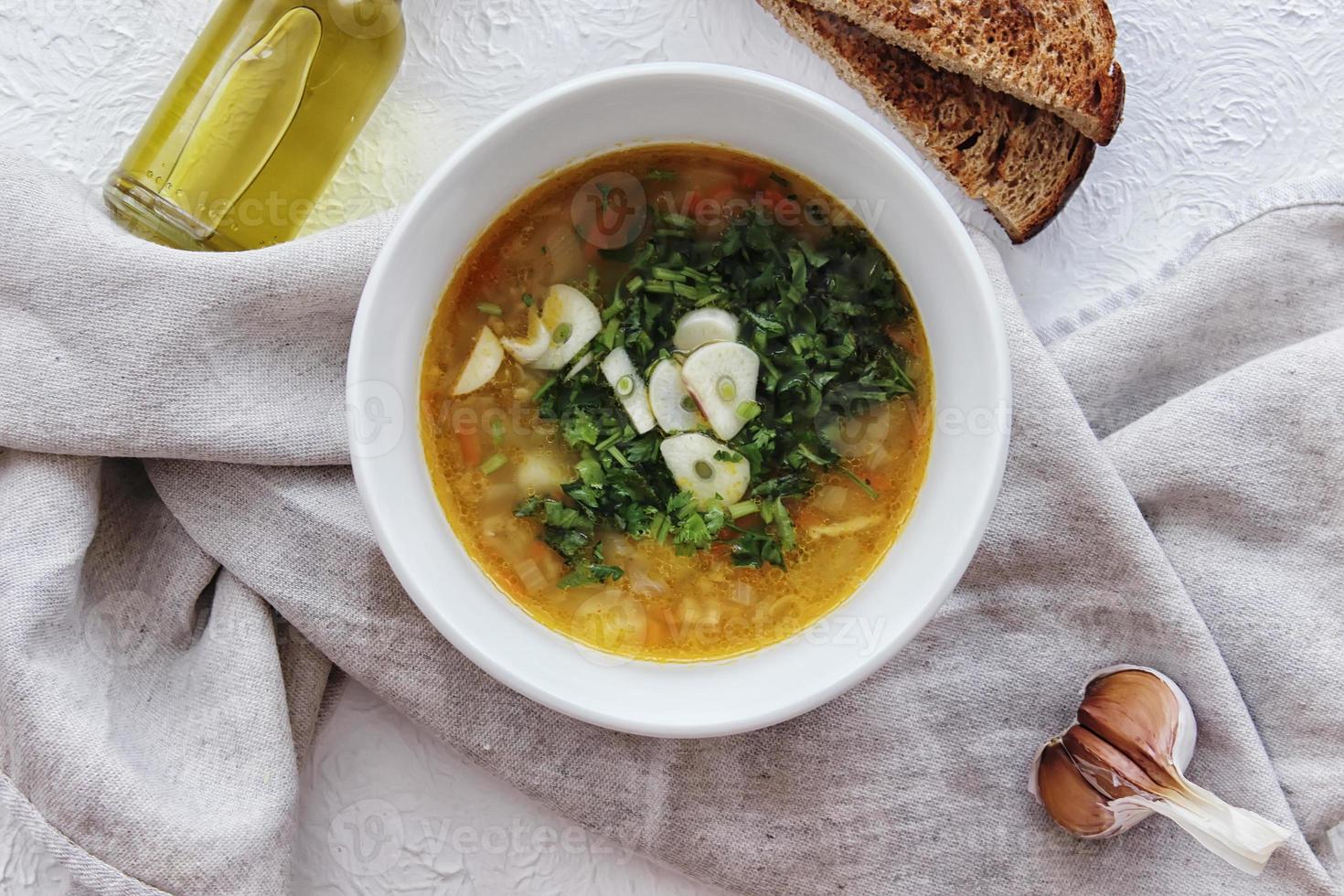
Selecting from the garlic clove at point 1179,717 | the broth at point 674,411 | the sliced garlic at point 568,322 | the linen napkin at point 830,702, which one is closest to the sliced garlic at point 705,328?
the broth at point 674,411

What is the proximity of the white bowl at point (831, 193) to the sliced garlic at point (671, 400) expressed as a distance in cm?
38

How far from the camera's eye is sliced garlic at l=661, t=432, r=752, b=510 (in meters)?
1.88

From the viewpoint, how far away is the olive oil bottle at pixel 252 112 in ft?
6.64

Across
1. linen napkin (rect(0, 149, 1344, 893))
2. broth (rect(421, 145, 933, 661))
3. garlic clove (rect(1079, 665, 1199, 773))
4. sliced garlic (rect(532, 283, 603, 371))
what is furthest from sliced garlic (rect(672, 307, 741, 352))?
garlic clove (rect(1079, 665, 1199, 773))

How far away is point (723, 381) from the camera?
1867mm

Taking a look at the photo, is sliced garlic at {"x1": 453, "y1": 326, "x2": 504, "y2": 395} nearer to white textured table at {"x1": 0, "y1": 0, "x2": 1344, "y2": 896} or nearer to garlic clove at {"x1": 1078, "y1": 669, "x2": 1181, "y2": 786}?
white textured table at {"x1": 0, "y1": 0, "x2": 1344, "y2": 896}

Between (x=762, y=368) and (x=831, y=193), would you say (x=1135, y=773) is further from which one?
(x=831, y=193)

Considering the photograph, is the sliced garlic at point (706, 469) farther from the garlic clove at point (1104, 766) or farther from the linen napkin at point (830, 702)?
the garlic clove at point (1104, 766)

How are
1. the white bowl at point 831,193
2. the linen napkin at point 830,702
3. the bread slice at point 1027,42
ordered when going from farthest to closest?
1. the bread slice at point 1027,42
2. the linen napkin at point 830,702
3. the white bowl at point 831,193

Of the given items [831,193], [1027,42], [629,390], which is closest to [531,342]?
[629,390]

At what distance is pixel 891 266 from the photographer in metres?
1.86

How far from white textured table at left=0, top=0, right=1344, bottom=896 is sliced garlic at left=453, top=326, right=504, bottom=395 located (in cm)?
44

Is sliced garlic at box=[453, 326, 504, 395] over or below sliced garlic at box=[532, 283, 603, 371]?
below

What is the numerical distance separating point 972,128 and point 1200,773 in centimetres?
129
